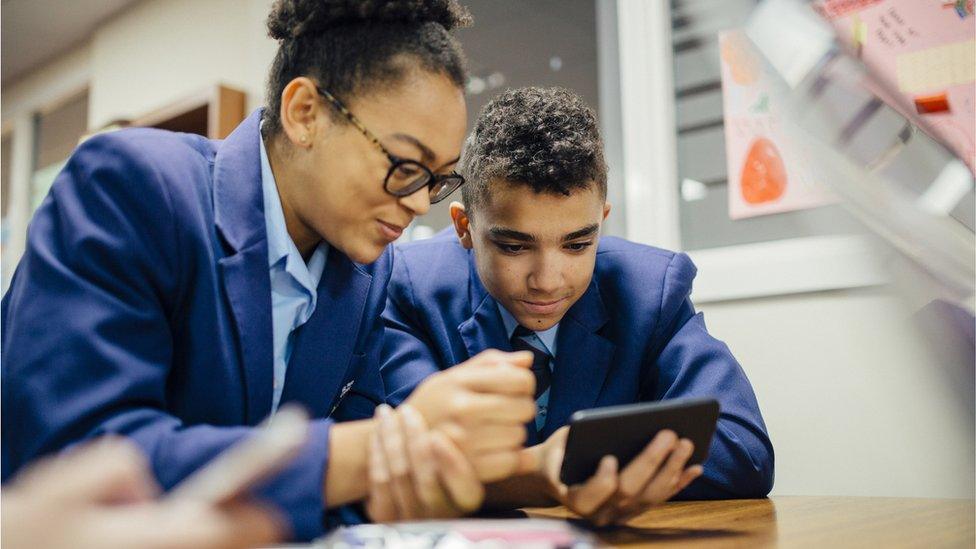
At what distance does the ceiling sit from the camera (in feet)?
12.4

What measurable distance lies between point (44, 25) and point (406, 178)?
12.6 feet

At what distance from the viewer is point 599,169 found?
131 cm

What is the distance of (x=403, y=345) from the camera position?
4.35 ft

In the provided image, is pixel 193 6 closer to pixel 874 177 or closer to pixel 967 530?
pixel 874 177

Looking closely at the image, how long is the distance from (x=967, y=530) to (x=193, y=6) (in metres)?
3.34

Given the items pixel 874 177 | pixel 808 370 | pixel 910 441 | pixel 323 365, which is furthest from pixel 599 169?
pixel 910 441

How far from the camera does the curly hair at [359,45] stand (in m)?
1.00

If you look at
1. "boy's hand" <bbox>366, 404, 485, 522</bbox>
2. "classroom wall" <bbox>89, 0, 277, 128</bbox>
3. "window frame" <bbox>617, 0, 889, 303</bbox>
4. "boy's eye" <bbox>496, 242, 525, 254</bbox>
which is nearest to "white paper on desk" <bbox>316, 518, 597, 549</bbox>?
"boy's hand" <bbox>366, 404, 485, 522</bbox>

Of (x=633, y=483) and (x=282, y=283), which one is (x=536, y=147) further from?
(x=633, y=483)

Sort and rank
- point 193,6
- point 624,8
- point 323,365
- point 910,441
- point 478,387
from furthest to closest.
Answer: point 193,6 → point 624,8 → point 910,441 → point 323,365 → point 478,387

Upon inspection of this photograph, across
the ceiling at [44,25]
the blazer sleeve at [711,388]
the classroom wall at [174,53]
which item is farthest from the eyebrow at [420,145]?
the ceiling at [44,25]

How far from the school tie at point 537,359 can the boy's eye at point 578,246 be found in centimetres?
18

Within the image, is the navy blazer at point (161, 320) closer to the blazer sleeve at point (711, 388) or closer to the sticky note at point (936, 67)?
the blazer sleeve at point (711, 388)

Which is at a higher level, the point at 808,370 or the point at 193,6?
the point at 193,6
